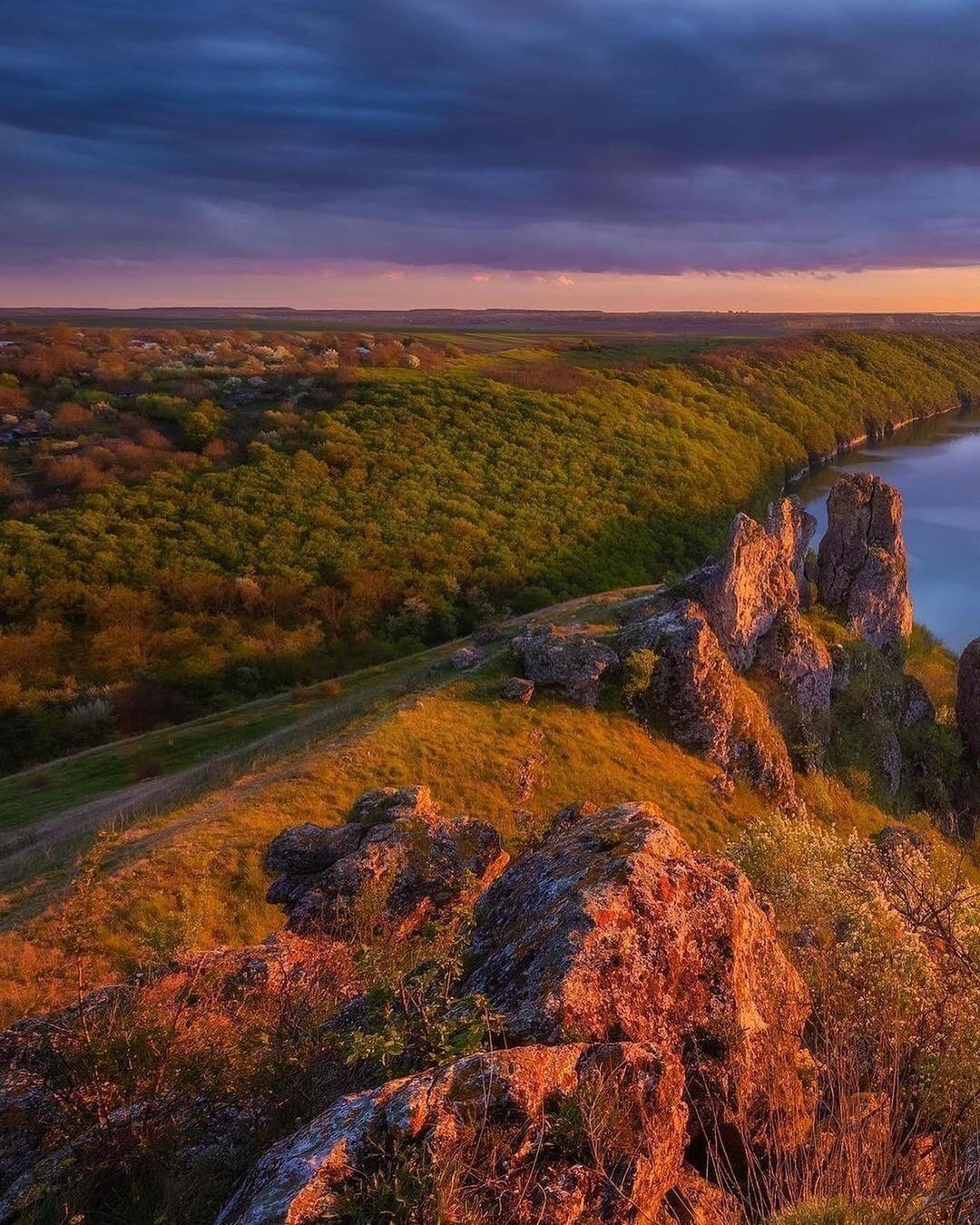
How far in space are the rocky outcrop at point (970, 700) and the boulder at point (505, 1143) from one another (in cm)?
4144

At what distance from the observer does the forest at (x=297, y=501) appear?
47438mm

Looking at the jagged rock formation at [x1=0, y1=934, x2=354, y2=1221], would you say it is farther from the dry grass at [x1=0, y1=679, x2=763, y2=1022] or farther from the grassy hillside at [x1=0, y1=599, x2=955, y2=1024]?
the grassy hillside at [x1=0, y1=599, x2=955, y2=1024]

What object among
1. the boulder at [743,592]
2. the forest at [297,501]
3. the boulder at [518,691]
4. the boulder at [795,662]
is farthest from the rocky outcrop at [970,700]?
the forest at [297,501]

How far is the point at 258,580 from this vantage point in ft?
183

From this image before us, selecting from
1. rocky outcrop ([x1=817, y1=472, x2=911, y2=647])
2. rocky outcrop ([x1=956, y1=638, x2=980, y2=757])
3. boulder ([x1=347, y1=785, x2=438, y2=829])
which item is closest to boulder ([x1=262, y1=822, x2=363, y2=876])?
boulder ([x1=347, y1=785, x2=438, y2=829])

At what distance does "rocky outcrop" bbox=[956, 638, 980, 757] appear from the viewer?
39438 millimetres

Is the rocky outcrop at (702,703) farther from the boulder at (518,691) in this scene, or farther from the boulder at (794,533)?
the boulder at (794,533)

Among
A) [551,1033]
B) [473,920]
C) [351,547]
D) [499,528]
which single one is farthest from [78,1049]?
[499,528]

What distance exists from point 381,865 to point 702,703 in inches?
779

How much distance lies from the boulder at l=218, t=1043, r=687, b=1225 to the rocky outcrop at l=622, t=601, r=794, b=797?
2548 centimetres

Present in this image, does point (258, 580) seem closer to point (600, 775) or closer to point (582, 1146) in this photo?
point (600, 775)

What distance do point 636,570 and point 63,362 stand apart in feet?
237

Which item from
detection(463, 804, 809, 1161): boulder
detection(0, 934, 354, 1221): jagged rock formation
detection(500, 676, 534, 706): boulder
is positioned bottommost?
detection(500, 676, 534, 706): boulder

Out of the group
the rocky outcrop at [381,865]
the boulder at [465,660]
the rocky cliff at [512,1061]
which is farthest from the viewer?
the boulder at [465,660]
